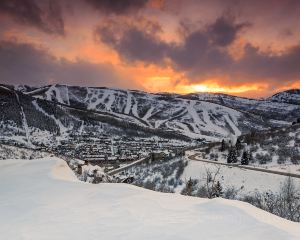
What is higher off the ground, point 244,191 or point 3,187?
point 3,187

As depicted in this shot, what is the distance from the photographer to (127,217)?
782 centimetres

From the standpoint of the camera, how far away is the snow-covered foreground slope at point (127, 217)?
6775 mm

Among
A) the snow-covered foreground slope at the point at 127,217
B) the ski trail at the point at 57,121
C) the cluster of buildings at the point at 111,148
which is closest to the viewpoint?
the snow-covered foreground slope at the point at 127,217

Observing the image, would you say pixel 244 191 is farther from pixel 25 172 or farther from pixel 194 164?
pixel 25 172

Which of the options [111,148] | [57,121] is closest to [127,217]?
[111,148]

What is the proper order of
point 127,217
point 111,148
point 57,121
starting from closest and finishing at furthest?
point 127,217 → point 111,148 → point 57,121

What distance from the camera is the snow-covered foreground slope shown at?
6.77 metres

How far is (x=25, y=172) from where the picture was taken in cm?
1611

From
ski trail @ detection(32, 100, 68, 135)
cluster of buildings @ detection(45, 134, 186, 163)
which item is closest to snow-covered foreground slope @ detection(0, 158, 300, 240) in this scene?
cluster of buildings @ detection(45, 134, 186, 163)

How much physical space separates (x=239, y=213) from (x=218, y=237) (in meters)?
1.49

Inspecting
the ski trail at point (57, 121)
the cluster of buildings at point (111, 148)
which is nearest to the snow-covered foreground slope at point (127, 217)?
the cluster of buildings at point (111, 148)

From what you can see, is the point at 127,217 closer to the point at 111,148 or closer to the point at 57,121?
the point at 111,148

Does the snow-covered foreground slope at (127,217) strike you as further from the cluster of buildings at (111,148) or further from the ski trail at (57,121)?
the ski trail at (57,121)

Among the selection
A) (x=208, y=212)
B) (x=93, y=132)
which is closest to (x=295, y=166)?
(x=208, y=212)
